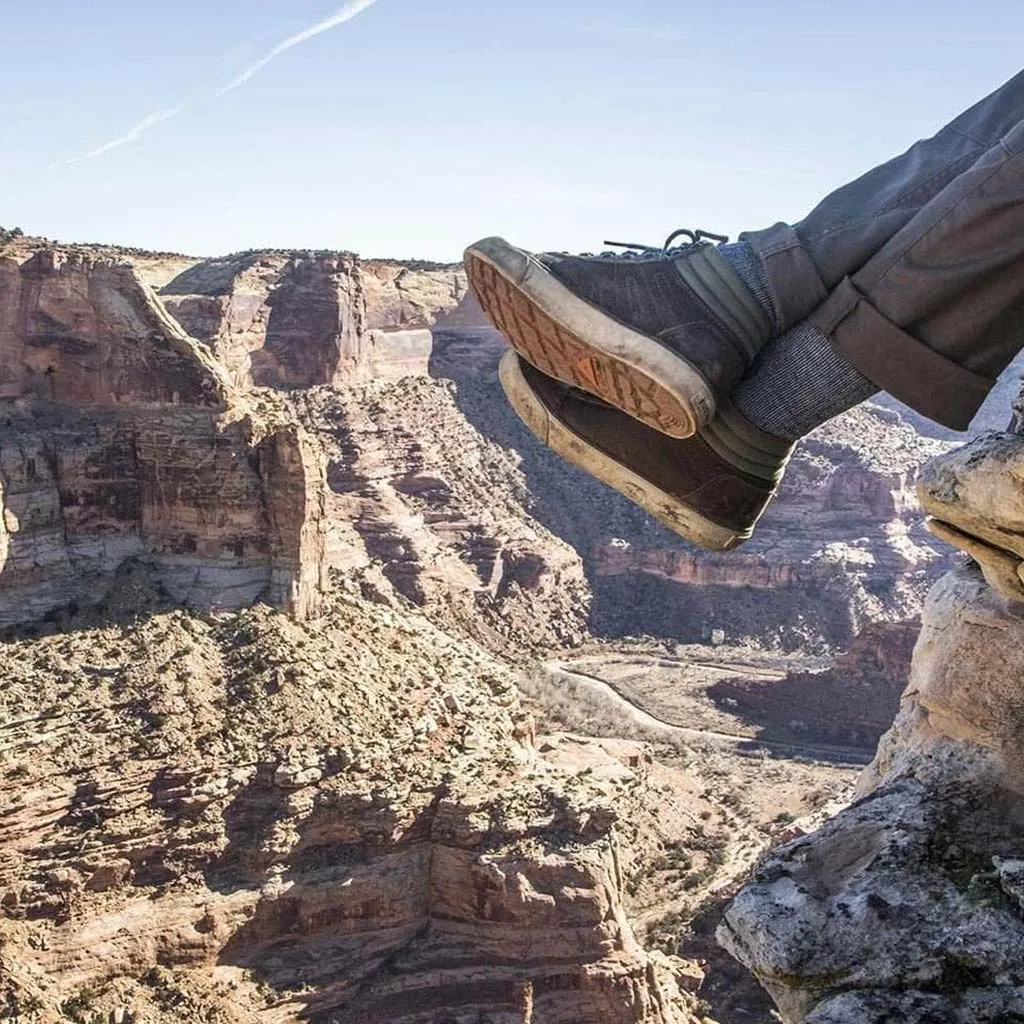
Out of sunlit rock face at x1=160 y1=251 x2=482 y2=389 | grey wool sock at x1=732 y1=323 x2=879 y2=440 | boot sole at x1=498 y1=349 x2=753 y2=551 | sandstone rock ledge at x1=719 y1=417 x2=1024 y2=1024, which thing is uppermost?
sunlit rock face at x1=160 y1=251 x2=482 y2=389

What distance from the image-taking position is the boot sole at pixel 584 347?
6.49 meters

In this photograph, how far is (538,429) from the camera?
7570 mm

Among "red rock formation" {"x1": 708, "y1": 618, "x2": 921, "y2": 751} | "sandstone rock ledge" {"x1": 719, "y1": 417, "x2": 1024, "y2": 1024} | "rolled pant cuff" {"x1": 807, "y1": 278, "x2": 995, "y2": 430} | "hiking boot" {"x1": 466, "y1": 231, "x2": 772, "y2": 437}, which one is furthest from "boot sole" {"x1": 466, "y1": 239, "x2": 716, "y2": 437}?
"red rock formation" {"x1": 708, "y1": 618, "x2": 921, "y2": 751}

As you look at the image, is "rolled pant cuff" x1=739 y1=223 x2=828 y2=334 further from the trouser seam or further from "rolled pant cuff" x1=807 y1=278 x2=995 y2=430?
the trouser seam

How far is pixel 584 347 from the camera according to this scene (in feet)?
22.2

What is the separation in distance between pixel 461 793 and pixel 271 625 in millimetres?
6207

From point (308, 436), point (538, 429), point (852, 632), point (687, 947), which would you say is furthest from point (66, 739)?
point (852, 632)

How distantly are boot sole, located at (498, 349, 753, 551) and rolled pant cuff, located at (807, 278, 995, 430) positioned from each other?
1.34 meters

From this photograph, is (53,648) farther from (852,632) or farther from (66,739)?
(852,632)

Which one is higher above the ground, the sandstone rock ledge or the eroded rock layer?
the sandstone rock ledge

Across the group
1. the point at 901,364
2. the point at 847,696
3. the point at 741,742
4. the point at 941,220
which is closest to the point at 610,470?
the point at 901,364

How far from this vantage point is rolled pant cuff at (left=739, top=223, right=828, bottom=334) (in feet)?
21.2

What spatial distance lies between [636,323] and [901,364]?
1362 millimetres

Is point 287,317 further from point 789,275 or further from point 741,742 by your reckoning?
point 789,275
